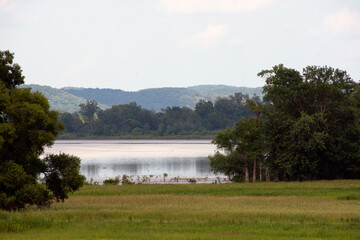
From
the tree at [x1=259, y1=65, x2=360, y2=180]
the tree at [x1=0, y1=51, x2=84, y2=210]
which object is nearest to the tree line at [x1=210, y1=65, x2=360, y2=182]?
the tree at [x1=259, y1=65, x2=360, y2=180]

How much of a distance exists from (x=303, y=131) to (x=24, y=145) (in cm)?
3134

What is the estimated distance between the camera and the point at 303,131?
5088cm

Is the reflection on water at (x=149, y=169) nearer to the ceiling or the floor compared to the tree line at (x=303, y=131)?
nearer to the floor

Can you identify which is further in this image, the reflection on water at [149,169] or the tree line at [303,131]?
the reflection on water at [149,169]

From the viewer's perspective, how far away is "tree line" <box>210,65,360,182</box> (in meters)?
51.5

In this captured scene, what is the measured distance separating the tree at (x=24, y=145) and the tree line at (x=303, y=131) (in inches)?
1144

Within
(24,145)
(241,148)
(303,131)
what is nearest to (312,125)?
(303,131)

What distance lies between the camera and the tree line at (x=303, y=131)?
51500mm

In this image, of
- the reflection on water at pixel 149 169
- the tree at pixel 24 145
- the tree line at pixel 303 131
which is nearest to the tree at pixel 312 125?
the tree line at pixel 303 131

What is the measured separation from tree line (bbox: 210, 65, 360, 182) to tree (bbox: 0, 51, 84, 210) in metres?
29.0

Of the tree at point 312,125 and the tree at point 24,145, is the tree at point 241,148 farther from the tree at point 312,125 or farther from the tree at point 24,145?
the tree at point 24,145

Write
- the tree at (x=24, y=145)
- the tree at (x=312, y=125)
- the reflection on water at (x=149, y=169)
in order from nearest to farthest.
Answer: the tree at (x=24, y=145) < the tree at (x=312, y=125) < the reflection on water at (x=149, y=169)

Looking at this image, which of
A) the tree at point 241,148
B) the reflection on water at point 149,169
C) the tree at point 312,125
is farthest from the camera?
the reflection on water at point 149,169

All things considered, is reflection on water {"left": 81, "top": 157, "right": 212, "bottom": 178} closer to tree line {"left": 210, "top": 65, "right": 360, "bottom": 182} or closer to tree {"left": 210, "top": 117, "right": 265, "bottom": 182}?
tree {"left": 210, "top": 117, "right": 265, "bottom": 182}
